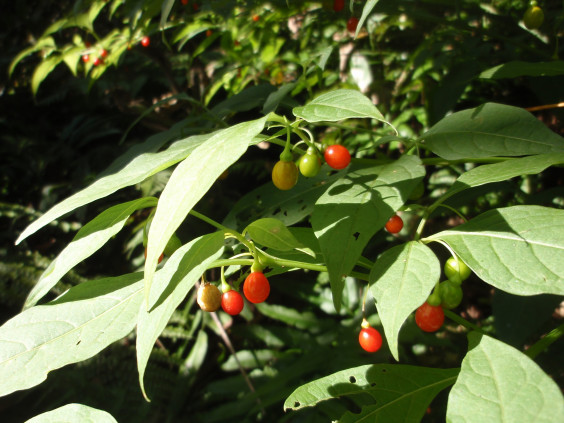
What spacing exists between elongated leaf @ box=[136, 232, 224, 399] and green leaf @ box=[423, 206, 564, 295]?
0.35 meters

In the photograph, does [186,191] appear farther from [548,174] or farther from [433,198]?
[548,174]

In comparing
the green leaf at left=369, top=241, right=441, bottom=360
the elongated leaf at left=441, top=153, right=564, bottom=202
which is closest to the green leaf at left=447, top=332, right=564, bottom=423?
the green leaf at left=369, top=241, right=441, bottom=360

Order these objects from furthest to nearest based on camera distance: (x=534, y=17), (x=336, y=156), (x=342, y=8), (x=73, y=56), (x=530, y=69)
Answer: (x=73, y=56), (x=342, y=8), (x=534, y=17), (x=530, y=69), (x=336, y=156)

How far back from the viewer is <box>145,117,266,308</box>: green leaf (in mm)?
471

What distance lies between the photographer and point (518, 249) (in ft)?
1.99

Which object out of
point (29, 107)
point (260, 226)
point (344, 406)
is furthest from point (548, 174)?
point (29, 107)

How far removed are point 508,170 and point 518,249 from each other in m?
0.14

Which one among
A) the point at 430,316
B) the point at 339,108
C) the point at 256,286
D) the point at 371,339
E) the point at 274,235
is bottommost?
the point at 371,339

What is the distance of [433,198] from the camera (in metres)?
2.22

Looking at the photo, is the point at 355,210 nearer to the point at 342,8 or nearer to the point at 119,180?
the point at 119,180

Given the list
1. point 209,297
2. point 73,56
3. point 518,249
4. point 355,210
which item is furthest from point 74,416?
point 73,56

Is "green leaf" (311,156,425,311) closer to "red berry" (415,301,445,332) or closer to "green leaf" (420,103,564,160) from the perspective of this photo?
"green leaf" (420,103,564,160)

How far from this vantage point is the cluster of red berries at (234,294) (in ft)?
2.38

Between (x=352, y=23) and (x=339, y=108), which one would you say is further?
(x=352, y=23)
